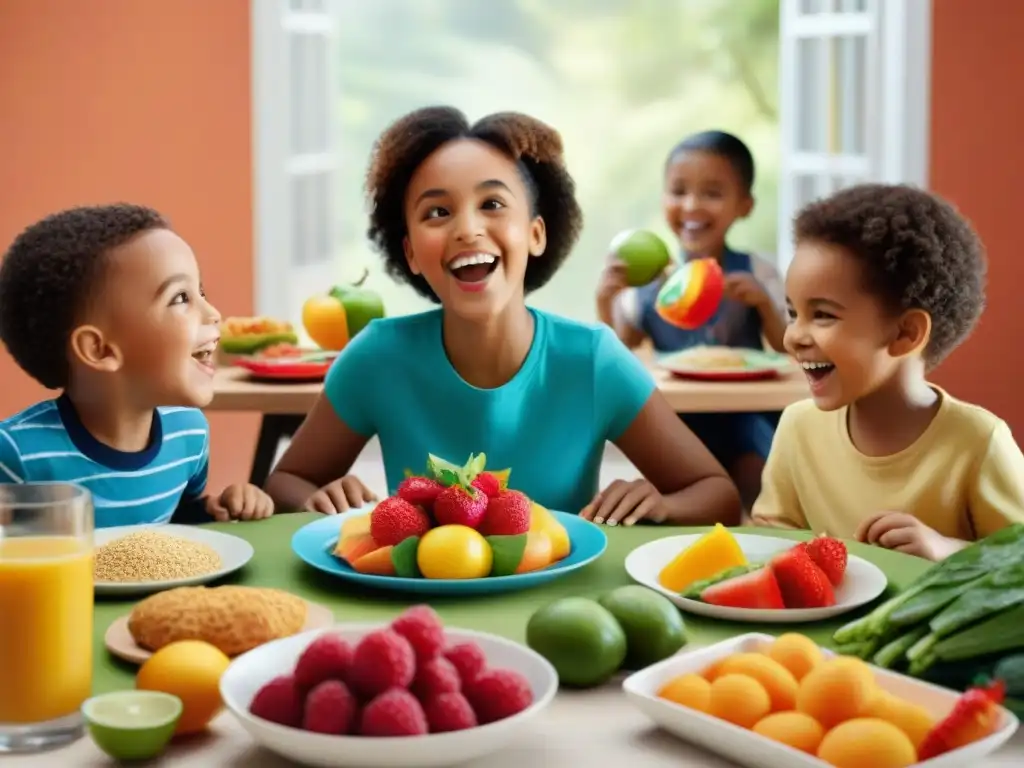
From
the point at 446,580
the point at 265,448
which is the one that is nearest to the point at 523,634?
the point at 446,580

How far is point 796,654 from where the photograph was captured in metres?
1.05

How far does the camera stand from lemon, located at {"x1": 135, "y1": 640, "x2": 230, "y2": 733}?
1024 mm

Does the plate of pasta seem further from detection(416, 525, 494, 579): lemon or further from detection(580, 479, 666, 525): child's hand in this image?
detection(416, 525, 494, 579): lemon

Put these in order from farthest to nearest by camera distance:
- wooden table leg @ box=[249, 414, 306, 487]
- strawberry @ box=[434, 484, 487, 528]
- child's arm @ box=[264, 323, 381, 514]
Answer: wooden table leg @ box=[249, 414, 306, 487], child's arm @ box=[264, 323, 381, 514], strawberry @ box=[434, 484, 487, 528]

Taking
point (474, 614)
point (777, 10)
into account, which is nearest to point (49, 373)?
point (474, 614)

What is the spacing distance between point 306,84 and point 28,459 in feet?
9.22

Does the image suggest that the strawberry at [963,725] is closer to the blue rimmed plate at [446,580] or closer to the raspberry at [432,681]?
the raspberry at [432,681]

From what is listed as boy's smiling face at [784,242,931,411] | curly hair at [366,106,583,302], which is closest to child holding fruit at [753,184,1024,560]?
boy's smiling face at [784,242,931,411]

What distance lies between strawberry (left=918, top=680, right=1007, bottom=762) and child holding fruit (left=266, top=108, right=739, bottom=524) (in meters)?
0.97

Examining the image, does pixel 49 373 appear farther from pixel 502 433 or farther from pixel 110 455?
pixel 502 433

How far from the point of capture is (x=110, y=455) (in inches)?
69.5

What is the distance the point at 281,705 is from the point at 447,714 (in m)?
0.12

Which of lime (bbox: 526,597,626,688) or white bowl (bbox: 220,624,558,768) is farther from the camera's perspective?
lime (bbox: 526,597,626,688)

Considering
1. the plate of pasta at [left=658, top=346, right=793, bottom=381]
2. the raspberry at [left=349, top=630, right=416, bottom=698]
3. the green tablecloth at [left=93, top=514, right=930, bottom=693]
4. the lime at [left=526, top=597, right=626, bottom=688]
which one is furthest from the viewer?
the plate of pasta at [left=658, top=346, right=793, bottom=381]
